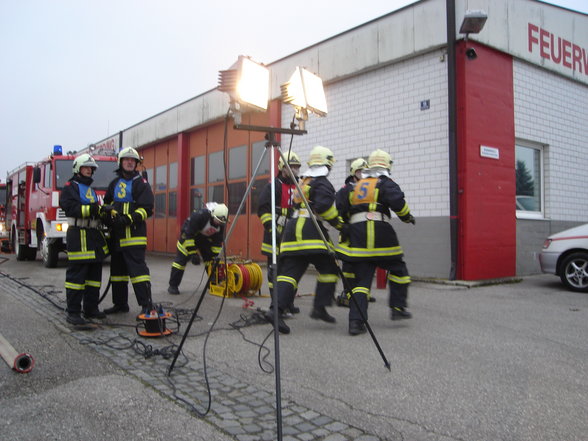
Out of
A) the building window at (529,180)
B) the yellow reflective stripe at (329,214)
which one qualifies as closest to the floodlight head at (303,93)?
the yellow reflective stripe at (329,214)

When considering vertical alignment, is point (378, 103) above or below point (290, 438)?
above

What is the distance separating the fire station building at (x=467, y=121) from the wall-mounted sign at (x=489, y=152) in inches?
1.2

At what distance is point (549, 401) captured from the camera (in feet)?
10.8

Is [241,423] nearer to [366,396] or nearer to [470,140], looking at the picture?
[366,396]

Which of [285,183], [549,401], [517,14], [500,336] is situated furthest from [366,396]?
[517,14]

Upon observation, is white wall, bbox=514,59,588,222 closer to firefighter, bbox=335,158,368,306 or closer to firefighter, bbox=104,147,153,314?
firefighter, bbox=335,158,368,306

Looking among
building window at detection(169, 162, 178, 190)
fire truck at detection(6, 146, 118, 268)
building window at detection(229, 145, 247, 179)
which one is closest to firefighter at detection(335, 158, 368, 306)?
fire truck at detection(6, 146, 118, 268)

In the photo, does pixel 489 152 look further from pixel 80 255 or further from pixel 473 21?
pixel 80 255

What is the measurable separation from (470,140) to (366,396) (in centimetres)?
715

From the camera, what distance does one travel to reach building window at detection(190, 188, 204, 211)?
17156 mm

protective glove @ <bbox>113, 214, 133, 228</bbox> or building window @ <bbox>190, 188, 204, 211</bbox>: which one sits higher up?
building window @ <bbox>190, 188, 204, 211</bbox>

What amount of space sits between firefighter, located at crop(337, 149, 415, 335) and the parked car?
4562 millimetres

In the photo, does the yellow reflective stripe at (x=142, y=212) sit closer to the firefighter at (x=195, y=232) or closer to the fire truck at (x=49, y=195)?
the firefighter at (x=195, y=232)

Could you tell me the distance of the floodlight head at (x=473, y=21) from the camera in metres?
8.42
